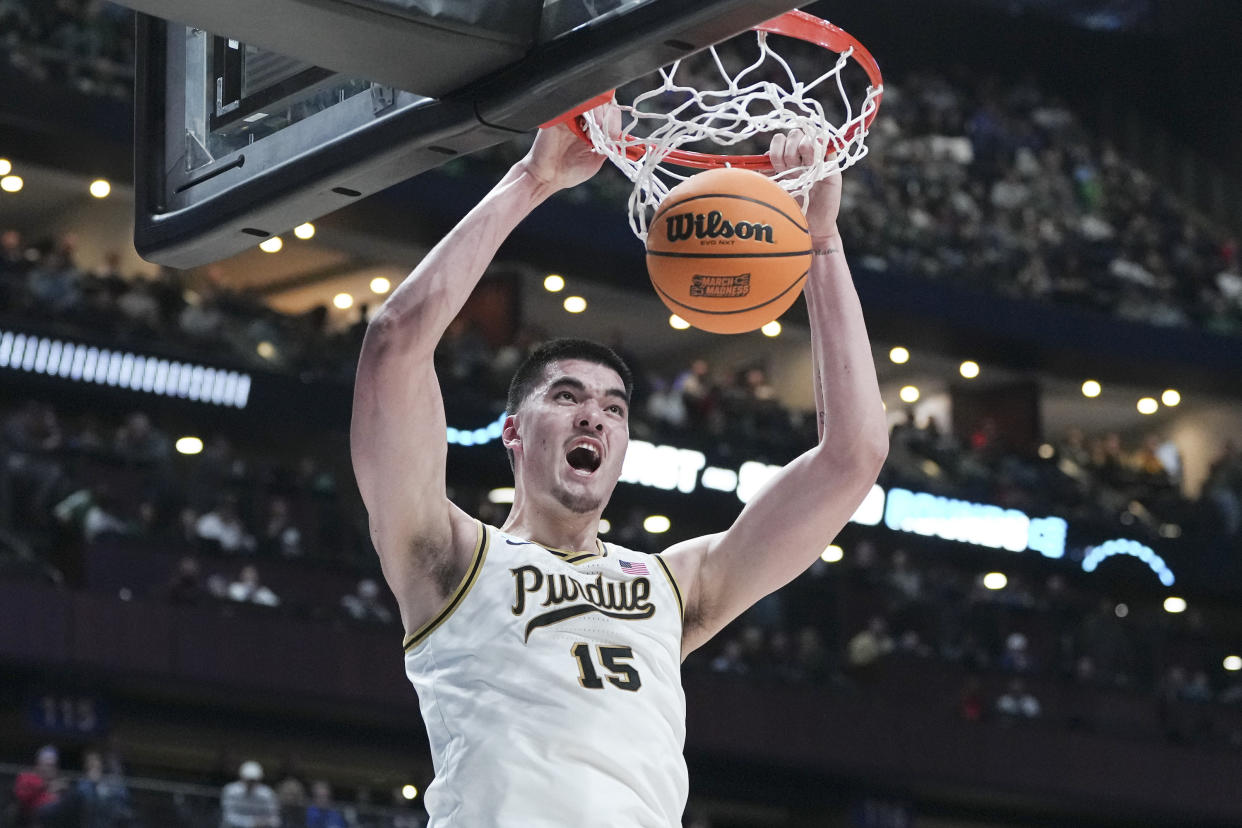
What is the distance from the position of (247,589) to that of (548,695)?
13.6 m

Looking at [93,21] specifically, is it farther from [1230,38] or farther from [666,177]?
[1230,38]

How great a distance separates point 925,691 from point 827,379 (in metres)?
16.6

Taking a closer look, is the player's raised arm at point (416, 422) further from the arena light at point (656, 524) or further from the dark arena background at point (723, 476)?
the arena light at point (656, 524)

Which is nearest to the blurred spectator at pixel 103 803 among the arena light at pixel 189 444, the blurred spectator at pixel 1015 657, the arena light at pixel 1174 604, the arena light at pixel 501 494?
the arena light at pixel 189 444

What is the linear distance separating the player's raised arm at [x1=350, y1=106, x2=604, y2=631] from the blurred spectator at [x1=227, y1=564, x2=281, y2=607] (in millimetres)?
13239

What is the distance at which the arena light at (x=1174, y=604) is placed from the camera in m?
25.8

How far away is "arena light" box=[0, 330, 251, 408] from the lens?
738 inches

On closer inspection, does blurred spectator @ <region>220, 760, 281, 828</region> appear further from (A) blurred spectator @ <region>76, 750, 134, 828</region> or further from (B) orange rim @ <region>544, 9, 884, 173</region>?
(B) orange rim @ <region>544, 9, 884, 173</region>

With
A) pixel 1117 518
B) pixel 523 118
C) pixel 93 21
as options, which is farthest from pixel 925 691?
pixel 523 118

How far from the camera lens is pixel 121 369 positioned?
62.8 ft

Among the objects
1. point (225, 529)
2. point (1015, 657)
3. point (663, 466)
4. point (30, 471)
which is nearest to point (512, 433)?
point (30, 471)

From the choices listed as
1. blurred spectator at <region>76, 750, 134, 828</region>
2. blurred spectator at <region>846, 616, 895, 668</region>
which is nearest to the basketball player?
blurred spectator at <region>76, 750, 134, 828</region>

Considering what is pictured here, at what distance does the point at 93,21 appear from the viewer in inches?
796

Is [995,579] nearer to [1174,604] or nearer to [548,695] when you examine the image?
[1174,604]
